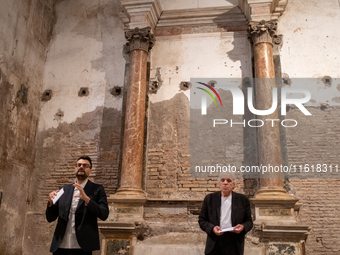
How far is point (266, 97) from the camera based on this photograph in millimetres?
5961

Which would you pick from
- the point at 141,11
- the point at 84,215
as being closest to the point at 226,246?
the point at 84,215

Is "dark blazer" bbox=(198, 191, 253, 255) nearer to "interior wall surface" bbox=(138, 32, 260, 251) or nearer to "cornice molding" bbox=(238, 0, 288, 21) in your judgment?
"interior wall surface" bbox=(138, 32, 260, 251)

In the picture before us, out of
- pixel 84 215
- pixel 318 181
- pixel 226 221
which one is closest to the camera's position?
pixel 84 215

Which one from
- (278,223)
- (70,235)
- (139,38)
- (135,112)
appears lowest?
(70,235)

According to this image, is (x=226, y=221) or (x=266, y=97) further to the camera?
(x=266, y=97)

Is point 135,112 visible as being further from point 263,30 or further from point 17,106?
point 263,30

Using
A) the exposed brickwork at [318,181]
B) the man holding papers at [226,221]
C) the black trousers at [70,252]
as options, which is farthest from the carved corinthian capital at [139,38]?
the black trousers at [70,252]

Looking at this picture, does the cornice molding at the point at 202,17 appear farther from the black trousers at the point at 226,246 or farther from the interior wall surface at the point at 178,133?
the black trousers at the point at 226,246

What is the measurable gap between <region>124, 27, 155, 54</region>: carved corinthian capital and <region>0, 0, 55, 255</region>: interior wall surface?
2.04 m

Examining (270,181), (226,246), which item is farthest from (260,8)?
(226,246)

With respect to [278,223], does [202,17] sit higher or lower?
higher

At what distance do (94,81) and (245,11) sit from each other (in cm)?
327

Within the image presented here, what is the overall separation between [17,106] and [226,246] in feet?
16.2

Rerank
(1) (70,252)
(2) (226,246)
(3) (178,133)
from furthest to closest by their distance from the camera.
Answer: (3) (178,133) < (2) (226,246) < (1) (70,252)
